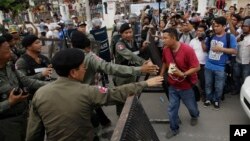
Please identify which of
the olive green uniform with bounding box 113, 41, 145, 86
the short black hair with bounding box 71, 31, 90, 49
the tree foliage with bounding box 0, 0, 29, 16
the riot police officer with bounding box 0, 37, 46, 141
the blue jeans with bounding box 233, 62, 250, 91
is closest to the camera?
the riot police officer with bounding box 0, 37, 46, 141

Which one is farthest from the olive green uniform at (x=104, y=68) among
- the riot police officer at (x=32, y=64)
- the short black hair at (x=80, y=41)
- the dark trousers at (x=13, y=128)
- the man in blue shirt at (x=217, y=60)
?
the man in blue shirt at (x=217, y=60)

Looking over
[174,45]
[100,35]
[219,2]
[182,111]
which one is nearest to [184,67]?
[174,45]

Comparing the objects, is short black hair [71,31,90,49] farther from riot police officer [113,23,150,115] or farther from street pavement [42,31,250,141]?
street pavement [42,31,250,141]

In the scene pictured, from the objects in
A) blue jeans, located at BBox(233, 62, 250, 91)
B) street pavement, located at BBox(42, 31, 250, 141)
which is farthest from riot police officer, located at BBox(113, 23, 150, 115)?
blue jeans, located at BBox(233, 62, 250, 91)

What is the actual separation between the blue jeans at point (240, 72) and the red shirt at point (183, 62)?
2.01 metres

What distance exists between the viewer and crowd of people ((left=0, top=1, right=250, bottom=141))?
2.26m

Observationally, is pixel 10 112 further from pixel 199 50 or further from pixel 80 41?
pixel 199 50

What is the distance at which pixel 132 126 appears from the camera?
70.7 inches

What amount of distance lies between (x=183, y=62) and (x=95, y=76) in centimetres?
138

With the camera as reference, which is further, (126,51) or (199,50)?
(199,50)

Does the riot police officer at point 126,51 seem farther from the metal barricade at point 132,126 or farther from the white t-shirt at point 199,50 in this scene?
the metal barricade at point 132,126

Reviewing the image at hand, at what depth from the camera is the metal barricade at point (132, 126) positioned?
1.63m

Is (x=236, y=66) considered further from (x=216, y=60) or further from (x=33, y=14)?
(x=33, y=14)

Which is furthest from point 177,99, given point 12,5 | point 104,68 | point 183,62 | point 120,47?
point 12,5
